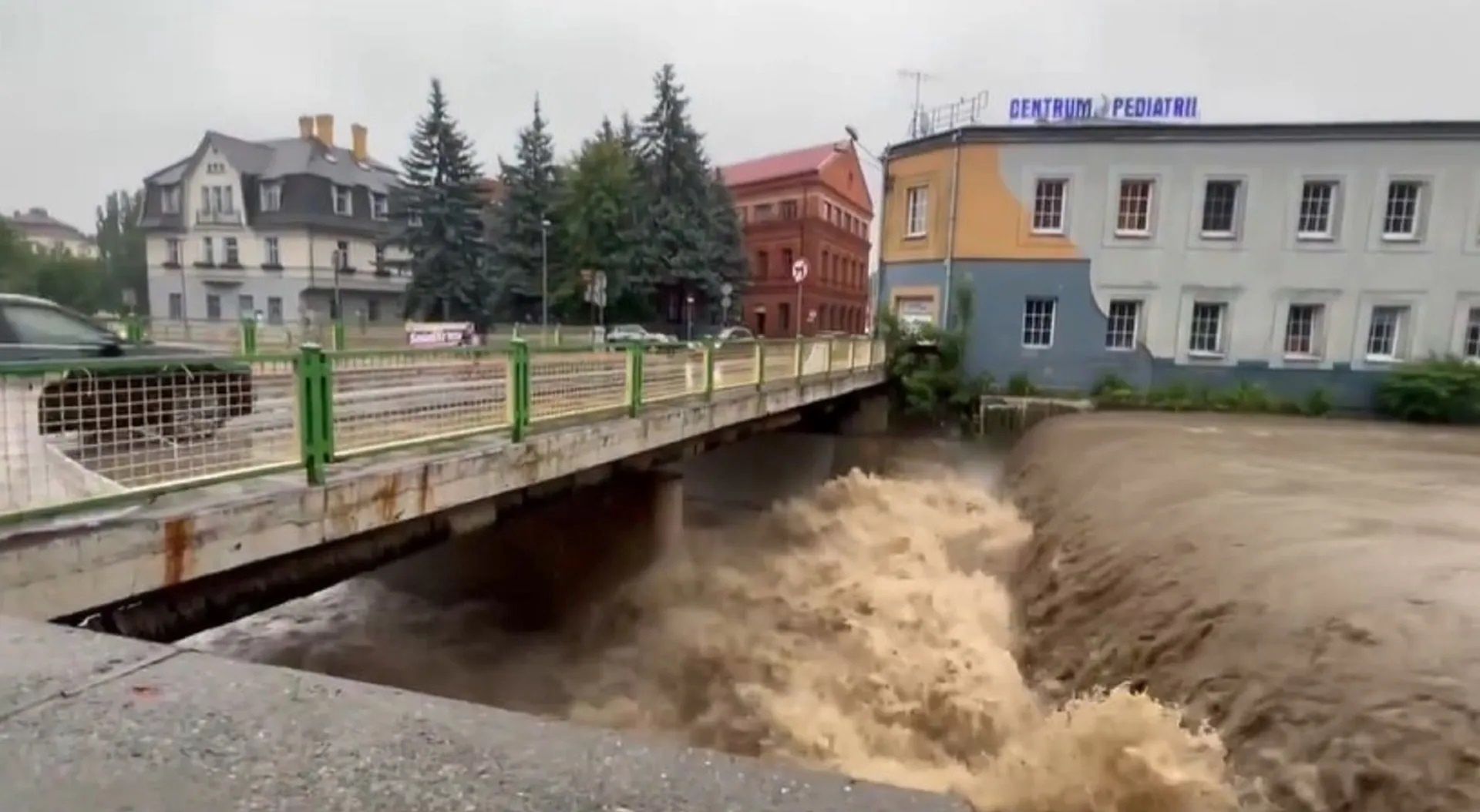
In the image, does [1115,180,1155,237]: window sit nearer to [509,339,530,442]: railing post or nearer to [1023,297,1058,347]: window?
[1023,297,1058,347]: window

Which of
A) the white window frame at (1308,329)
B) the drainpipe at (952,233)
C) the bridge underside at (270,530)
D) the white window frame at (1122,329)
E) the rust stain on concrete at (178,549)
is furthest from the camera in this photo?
the drainpipe at (952,233)

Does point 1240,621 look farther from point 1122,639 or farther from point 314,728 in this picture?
point 314,728

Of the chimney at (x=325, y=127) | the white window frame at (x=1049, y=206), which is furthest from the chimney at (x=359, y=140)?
the white window frame at (x=1049, y=206)

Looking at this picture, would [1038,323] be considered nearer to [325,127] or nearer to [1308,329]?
[1308,329]

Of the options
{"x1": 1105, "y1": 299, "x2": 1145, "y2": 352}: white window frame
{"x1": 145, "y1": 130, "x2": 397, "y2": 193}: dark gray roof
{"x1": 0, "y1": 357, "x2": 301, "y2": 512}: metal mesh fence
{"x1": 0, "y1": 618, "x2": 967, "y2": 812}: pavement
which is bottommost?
{"x1": 0, "y1": 618, "x2": 967, "y2": 812}: pavement

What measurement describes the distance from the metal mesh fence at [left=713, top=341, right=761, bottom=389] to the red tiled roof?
36.8m

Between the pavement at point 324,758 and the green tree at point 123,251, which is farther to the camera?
the green tree at point 123,251

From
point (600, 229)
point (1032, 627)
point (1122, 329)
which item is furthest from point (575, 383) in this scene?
point (600, 229)

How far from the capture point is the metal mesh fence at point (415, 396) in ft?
18.9

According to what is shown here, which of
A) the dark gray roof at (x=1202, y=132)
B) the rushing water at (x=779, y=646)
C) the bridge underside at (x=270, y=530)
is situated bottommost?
the rushing water at (x=779, y=646)

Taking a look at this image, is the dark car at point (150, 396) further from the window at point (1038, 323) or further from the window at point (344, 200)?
the window at point (344, 200)

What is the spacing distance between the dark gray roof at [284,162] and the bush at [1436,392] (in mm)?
44997

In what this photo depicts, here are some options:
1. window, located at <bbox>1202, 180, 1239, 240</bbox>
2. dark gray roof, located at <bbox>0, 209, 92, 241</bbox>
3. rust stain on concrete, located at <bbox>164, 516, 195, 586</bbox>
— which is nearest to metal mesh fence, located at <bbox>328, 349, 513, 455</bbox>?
rust stain on concrete, located at <bbox>164, 516, 195, 586</bbox>

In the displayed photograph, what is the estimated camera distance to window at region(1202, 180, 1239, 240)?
21.8m
